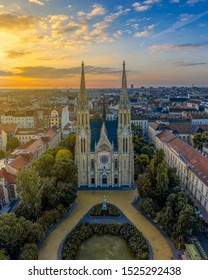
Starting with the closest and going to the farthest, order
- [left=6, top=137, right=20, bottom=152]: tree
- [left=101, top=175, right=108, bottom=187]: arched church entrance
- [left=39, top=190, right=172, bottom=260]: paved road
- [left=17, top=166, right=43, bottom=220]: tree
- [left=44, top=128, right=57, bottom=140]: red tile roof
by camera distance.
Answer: [left=39, top=190, right=172, bottom=260]: paved road, [left=17, top=166, right=43, bottom=220]: tree, [left=101, top=175, right=108, bottom=187]: arched church entrance, [left=6, top=137, right=20, bottom=152]: tree, [left=44, top=128, right=57, bottom=140]: red tile roof

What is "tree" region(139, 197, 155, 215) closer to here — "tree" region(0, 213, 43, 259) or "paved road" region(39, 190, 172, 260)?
"paved road" region(39, 190, 172, 260)

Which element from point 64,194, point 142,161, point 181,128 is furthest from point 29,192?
point 181,128

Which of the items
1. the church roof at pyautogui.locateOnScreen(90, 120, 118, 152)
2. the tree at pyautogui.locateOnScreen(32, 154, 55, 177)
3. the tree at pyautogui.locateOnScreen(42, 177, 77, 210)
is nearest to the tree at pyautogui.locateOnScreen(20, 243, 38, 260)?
the tree at pyautogui.locateOnScreen(42, 177, 77, 210)

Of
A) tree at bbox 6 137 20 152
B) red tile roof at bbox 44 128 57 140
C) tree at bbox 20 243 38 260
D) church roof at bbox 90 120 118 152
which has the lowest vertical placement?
tree at bbox 20 243 38 260

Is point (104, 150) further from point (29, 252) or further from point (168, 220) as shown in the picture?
point (29, 252)

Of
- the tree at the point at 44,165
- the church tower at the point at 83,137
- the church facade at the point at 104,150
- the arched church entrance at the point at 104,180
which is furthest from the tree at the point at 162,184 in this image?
the tree at the point at 44,165

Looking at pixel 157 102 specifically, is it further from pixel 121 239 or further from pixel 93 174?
pixel 121 239
